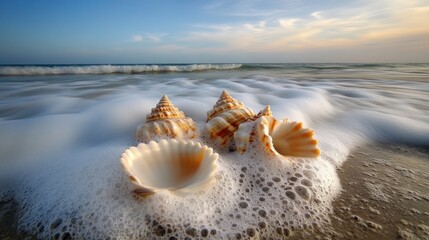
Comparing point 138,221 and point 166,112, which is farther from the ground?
point 166,112

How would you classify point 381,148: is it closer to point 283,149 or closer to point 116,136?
point 283,149

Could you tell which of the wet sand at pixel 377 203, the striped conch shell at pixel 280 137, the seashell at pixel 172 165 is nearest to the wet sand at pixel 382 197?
the wet sand at pixel 377 203

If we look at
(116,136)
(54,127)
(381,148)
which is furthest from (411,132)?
(54,127)

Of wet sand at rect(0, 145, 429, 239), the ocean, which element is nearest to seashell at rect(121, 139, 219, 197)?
the ocean

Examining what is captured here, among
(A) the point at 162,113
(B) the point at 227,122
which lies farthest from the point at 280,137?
(A) the point at 162,113

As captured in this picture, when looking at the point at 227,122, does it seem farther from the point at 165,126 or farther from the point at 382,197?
the point at 382,197

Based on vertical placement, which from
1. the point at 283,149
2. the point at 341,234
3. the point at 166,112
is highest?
the point at 166,112

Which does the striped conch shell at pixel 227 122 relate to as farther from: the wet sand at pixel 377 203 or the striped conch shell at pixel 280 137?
the wet sand at pixel 377 203

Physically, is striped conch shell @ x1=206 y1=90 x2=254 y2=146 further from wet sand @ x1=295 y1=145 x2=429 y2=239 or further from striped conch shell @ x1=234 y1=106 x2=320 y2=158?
wet sand @ x1=295 y1=145 x2=429 y2=239
